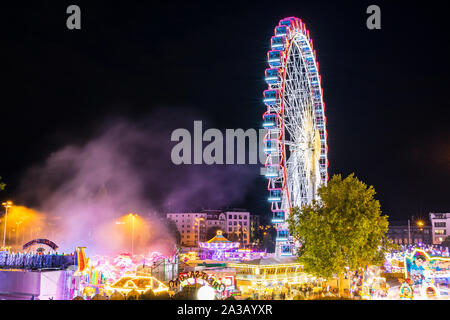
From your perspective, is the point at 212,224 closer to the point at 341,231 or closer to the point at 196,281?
the point at 341,231

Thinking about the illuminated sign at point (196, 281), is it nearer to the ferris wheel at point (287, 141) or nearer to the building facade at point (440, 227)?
the ferris wheel at point (287, 141)

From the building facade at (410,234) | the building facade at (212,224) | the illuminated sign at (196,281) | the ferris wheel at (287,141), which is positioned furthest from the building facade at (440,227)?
the illuminated sign at (196,281)

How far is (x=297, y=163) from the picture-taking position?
41.6m

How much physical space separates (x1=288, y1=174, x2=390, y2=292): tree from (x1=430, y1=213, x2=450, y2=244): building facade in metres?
87.5

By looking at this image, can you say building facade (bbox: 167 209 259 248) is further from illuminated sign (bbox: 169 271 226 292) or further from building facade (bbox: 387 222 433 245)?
illuminated sign (bbox: 169 271 226 292)

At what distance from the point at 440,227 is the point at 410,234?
26.9ft

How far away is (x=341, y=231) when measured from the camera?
29625 mm

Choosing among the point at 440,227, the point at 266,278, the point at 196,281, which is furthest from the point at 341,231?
the point at 440,227

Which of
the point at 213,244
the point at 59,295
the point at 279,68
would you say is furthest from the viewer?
the point at 213,244

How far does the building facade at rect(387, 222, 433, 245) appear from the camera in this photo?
367 ft

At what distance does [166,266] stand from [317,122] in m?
24.6
